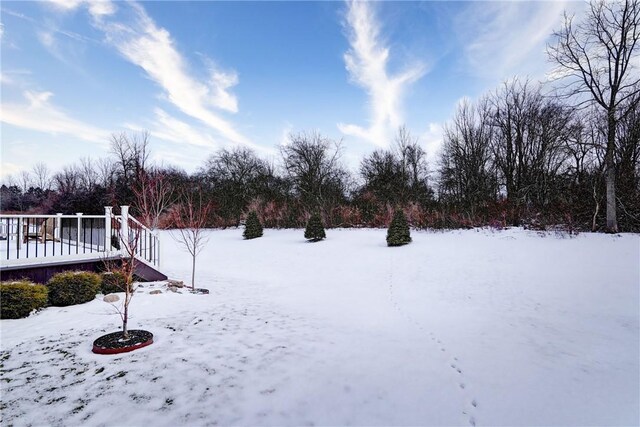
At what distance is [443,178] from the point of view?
24.6 m

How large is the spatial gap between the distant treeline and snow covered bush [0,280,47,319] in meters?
2.26

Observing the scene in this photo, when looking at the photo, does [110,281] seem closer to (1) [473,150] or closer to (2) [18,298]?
(2) [18,298]

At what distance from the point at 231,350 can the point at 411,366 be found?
7.74 feet

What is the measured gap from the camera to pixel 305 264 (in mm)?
11922

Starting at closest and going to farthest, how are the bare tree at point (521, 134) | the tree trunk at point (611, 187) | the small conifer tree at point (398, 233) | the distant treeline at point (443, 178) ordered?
the tree trunk at point (611, 187) → the distant treeline at point (443, 178) → the small conifer tree at point (398, 233) → the bare tree at point (521, 134)

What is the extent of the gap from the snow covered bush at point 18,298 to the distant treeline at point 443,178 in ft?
7.41

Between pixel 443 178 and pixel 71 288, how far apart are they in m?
24.9

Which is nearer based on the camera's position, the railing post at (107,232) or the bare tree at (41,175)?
the railing post at (107,232)

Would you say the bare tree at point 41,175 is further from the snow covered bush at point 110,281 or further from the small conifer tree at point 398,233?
the small conifer tree at point 398,233

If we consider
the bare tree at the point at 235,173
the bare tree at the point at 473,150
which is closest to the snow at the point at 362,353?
the bare tree at the point at 473,150

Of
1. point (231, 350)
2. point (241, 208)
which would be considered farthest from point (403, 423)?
point (241, 208)

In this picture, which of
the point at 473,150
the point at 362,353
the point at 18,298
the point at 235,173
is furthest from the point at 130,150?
the point at 362,353

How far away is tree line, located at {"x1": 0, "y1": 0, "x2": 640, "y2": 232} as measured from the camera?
9805mm

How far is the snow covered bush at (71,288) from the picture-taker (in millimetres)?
5324
